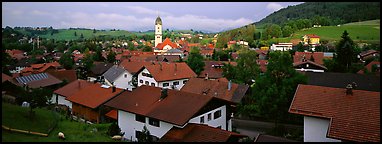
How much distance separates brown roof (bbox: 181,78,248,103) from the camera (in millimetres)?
21344

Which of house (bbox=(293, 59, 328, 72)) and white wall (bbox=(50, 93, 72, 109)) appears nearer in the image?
white wall (bbox=(50, 93, 72, 109))

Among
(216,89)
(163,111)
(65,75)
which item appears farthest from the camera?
(65,75)

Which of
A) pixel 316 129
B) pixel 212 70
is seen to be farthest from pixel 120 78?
pixel 316 129

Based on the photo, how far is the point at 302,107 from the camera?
11711mm

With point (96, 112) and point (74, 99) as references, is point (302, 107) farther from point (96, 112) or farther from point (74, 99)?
point (74, 99)

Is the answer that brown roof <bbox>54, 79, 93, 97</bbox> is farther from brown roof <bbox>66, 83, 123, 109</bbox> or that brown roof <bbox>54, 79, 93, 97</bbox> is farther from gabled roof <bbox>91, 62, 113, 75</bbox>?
gabled roof <bbox>91, 62, 113, 75</bbox>

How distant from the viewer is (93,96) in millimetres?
20797

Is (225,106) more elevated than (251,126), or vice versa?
(225,106)

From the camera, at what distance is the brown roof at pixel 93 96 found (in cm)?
1968

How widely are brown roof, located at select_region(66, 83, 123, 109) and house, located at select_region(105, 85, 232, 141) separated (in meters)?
2.80

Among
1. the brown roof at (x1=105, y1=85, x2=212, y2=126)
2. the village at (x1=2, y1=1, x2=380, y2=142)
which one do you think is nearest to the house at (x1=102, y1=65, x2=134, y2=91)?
the village at (x1=2, y1=1, x2=380, y2=142)

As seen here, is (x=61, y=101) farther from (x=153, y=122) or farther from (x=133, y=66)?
(x=153, y=122)

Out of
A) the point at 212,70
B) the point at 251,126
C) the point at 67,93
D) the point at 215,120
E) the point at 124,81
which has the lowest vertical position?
the point at 251,126

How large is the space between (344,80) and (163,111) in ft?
51.5
